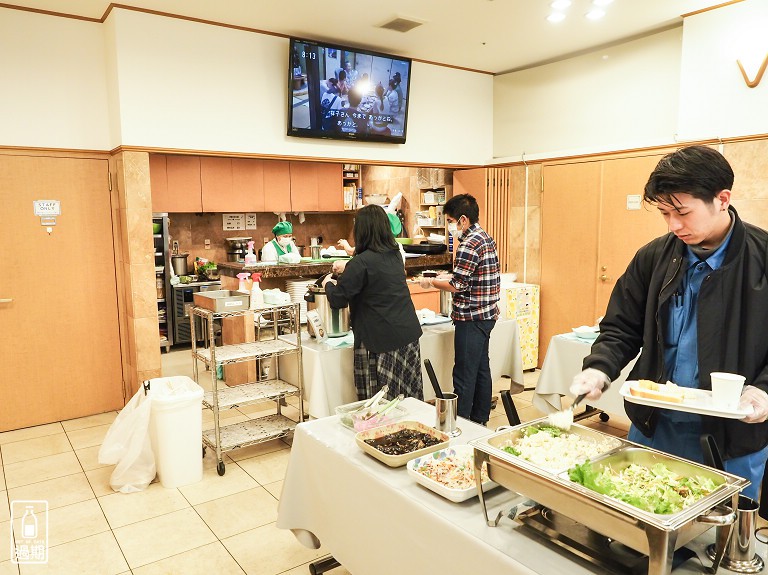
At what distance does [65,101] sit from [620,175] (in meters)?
4.75

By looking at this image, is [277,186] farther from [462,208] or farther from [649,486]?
[649,486]

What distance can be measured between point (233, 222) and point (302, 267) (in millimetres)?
2286

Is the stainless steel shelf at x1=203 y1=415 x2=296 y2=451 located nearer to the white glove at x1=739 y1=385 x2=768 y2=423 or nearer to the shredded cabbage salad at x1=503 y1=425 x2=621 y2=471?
the shredded cabbage salad at x1=503 y1=425 x2=621 y2=471

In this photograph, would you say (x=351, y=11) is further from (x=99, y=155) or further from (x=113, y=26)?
(x=99, y=155)

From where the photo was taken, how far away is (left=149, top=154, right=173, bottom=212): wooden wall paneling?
655 centimetres

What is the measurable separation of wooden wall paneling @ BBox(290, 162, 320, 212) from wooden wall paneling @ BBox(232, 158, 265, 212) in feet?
1.49

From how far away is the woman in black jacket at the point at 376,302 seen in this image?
343cm

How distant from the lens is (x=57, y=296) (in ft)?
14.8

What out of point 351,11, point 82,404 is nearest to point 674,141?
point 351,11

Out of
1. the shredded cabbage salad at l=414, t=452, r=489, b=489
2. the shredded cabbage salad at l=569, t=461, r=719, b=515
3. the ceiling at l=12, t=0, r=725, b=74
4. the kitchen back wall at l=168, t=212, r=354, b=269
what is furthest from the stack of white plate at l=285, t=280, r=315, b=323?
the shredded cabbage salad at l=569, t=461, r=719, b=515

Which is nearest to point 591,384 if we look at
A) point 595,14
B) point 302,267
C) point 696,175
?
point 696,175

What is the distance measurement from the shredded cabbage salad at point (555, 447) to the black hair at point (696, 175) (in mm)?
707

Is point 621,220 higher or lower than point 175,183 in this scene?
lower

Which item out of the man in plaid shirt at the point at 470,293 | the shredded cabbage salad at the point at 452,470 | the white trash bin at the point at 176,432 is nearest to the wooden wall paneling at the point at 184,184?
the white trash bin at the point at 176,432
